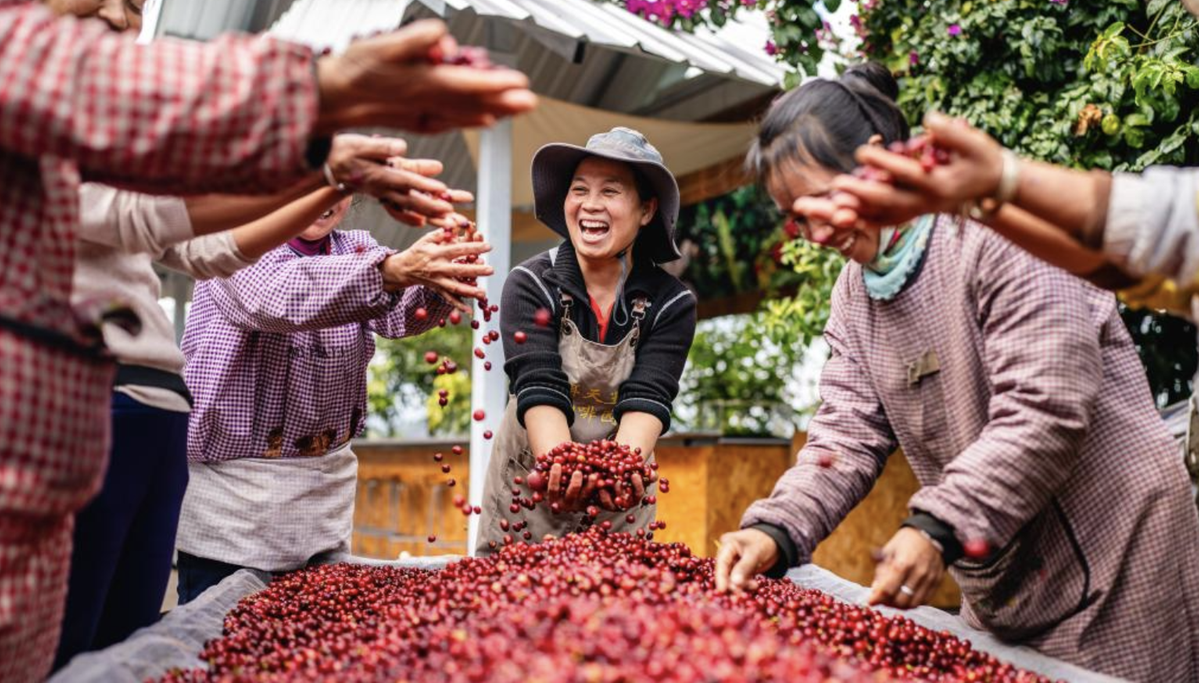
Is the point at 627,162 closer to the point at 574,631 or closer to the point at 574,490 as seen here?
the point at 574,490

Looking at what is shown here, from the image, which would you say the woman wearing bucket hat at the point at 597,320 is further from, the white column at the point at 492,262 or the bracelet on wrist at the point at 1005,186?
the white column at the point at 492,262

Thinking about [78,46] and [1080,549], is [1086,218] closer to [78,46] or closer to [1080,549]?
[1080,549]

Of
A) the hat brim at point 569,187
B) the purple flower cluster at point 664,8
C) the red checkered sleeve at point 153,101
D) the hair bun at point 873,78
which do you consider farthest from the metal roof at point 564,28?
the red checkered sleeve at point 153,101

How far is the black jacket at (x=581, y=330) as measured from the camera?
2938 mm

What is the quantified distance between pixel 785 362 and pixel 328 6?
167 inches

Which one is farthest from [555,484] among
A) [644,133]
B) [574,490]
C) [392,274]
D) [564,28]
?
[644,133]

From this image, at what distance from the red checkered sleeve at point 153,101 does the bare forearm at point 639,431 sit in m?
1.73

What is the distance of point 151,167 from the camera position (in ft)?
4.03

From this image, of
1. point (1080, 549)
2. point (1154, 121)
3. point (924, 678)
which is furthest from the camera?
point (1154, 121)

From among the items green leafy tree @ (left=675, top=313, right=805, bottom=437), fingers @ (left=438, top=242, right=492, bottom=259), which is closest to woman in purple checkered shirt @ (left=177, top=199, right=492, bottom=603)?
fingers @ (left=438, top=242, right=492, bottom=259)

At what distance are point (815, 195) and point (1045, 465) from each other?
2.30 ft

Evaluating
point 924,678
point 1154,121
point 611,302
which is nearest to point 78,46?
point 924,678

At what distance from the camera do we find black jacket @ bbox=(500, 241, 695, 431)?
2.94 m

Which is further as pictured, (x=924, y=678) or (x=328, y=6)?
(x=328, y=6)
